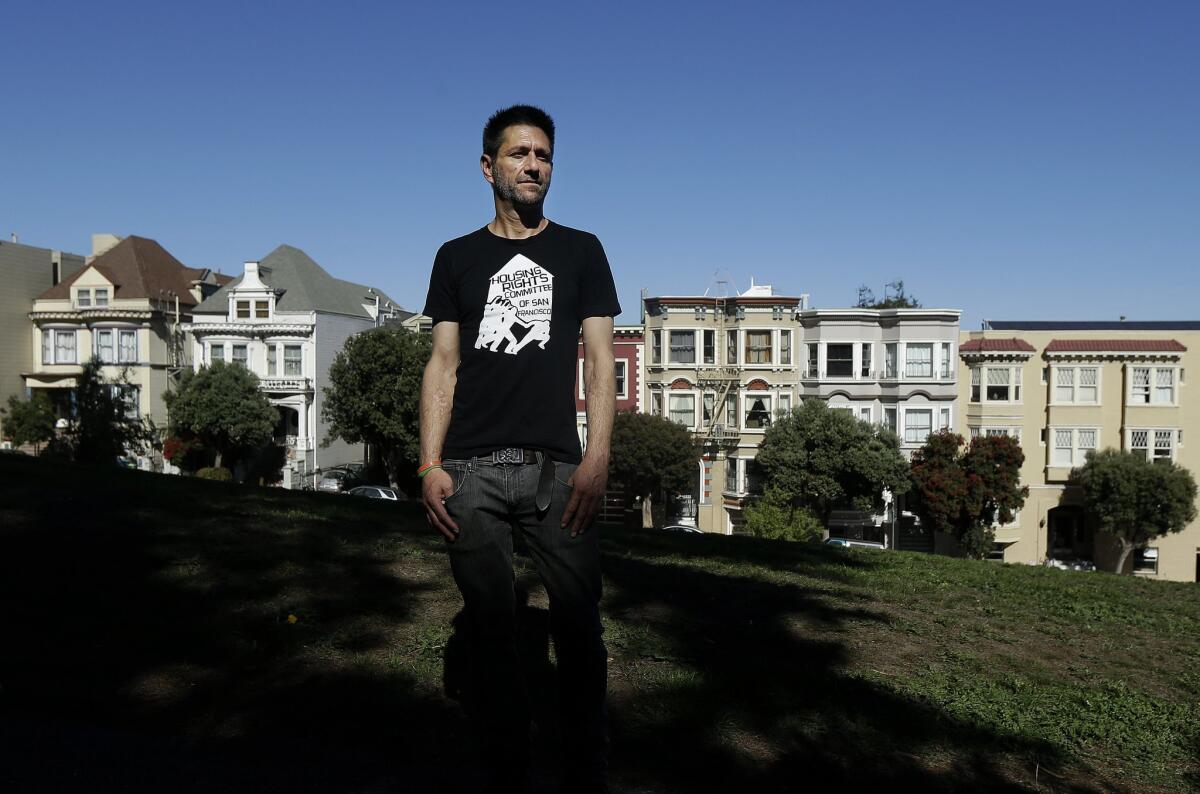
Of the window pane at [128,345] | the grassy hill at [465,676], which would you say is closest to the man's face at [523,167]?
the grassy hill at [465,676]

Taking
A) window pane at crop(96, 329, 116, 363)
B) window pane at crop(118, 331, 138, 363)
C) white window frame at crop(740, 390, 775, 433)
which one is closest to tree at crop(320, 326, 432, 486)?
window pane at crop(118, 331, 138, 363)

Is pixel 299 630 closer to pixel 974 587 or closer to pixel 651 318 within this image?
pixel 974 587

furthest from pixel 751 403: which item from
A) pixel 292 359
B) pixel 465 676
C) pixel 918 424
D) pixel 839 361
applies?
pixel 465 676

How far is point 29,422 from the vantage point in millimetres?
47812

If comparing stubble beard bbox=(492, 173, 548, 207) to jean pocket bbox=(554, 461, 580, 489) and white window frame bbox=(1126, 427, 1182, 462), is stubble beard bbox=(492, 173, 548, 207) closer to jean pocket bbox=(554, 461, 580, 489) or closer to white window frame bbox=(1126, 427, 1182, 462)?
jean pocket bbox=(554, 461, 580, 489)

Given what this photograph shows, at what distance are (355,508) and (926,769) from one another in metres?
8.88

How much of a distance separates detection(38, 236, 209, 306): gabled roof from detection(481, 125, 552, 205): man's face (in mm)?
53190

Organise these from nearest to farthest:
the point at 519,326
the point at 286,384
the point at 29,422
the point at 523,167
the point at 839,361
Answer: the point at 519,326 → the point at 523,167 → the point at 839,361 → the point at 29,422 → the point at 286,384

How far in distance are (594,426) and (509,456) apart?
0.35 meters

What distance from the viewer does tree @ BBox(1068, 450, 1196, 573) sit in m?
40.9

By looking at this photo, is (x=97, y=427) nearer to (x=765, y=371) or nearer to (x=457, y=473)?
(x=765, y=371)

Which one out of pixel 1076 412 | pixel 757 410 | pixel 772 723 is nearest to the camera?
pixel 772 723

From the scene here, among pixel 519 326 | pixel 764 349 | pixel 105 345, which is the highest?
pixel 764 349

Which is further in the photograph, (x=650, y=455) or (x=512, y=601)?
(x=650, y=455)
